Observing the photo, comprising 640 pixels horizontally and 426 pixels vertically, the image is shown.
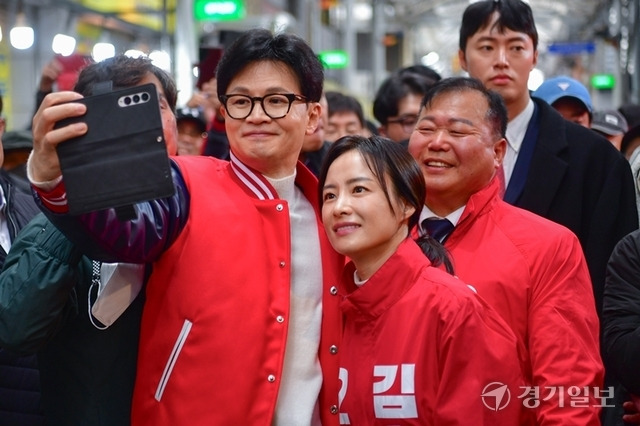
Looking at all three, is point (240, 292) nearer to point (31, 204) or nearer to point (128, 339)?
point (128, 339)

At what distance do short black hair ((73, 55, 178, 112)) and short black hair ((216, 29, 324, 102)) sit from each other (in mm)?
517

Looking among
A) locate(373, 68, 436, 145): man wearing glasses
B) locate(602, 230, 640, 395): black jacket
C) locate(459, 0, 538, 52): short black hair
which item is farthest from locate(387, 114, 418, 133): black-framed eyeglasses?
locate(602, 230, 640, 395): black jacket

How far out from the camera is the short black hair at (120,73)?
3369mm

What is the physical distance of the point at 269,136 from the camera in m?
2.95

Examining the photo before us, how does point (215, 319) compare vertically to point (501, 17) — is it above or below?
below

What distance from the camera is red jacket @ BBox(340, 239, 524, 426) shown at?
2.75 m

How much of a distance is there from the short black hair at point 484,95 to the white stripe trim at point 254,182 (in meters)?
0.83

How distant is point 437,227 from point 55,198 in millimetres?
1452

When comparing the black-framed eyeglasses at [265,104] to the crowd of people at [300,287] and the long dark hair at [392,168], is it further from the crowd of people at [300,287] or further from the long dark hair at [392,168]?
the long dark hair at [392,168]

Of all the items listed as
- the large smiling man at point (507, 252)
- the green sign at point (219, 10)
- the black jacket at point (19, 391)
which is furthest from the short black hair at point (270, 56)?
the green sign at point (219, 10)

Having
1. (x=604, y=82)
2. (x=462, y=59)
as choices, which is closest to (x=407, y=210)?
(x=462, y=59)

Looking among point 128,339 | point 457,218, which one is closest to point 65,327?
point 128,339

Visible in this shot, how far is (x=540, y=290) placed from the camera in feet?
10.3

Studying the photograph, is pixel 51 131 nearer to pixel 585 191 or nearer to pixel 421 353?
pixel 421 353
